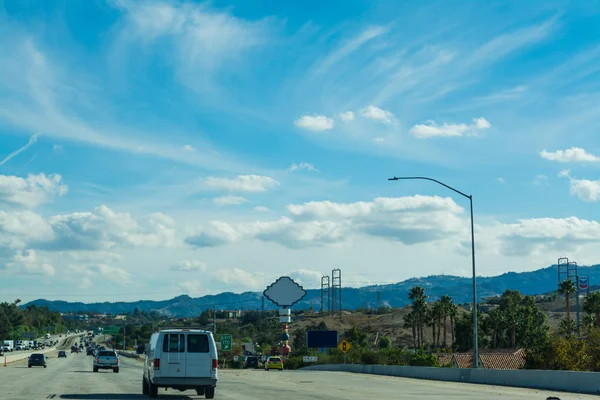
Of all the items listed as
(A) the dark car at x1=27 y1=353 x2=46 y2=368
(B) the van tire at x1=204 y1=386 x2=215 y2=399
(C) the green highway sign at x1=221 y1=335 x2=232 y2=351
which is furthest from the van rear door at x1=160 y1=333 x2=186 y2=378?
(C) the green highway sign at x1=221 y1=335 x2=232 y2=351

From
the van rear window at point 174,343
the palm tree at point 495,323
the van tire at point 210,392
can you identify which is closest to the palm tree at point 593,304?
the palm tree at point 495,323

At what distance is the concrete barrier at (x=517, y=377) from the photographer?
30812 mm

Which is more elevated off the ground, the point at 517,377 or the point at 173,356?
the point at 173,356

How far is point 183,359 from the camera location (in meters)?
24.0

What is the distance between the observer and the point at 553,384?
110 feet

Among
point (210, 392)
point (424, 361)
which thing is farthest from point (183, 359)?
point (424, 361)

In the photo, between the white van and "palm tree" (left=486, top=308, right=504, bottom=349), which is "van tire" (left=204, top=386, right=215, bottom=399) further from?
"palm tree" (left=486, top=308, right=504, bottom=349)

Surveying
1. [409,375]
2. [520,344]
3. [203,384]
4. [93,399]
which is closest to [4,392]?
[93,399]

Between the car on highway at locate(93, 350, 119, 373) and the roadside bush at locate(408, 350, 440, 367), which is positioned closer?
the car on highway at locate(93, 350, 119, 373)

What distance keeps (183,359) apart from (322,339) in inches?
2520

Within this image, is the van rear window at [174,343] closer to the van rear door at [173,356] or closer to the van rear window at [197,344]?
the van rear door at [173,356]

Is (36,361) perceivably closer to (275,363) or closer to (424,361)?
(275,363)

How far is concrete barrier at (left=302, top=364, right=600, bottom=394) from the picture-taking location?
101 ft

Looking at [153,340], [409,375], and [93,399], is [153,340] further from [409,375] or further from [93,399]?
[409,375]
